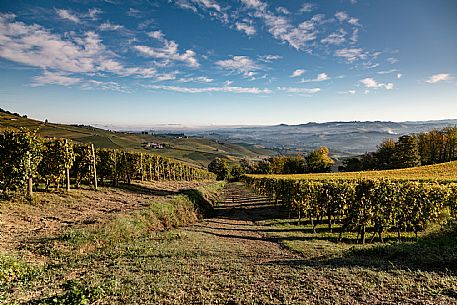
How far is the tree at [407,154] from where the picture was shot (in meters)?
68.5

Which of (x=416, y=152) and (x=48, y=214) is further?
(x=416, y=152)

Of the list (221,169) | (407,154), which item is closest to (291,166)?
(221,169)

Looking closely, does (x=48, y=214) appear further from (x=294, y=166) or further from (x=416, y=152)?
(x=294, y=166)

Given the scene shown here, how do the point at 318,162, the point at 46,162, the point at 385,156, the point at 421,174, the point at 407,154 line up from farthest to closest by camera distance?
1. the point at 318,162
2. the point at 385,156
3. the point at 407,154
4. the point at 421,174
5. the point at 46,162

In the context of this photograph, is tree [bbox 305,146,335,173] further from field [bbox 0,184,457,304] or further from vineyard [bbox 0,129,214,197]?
field [bbox 0,184,457,304]

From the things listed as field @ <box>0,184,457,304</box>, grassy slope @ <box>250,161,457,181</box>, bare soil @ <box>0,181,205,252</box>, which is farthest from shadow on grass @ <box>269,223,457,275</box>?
grassy slope @ <box>250,161,457,181</box>

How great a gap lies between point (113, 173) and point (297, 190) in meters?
21.5

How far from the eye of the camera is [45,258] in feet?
32.1

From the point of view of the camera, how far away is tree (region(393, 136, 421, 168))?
68500mm

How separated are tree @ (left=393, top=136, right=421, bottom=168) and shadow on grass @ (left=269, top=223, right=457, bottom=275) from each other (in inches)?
2696

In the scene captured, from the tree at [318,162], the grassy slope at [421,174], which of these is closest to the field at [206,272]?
the grassy slope at [421,174]

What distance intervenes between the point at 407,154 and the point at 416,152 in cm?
311

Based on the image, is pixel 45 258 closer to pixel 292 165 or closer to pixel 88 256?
pixel 88 256

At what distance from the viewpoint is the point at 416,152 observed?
69.6 m
